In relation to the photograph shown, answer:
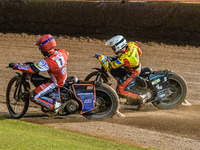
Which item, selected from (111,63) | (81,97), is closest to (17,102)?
(81,97)

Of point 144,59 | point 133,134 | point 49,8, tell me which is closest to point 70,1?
point 49,8

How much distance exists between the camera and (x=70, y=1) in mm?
17875

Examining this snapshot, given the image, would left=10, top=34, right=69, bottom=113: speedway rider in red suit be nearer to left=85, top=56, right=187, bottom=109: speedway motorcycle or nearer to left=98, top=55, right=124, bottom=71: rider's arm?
left=98, top=55, right=124, bottom=71: rider's arm

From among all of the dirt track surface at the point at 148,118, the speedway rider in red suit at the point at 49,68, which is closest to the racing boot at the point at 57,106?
the speedway rider in red suit at the point at 49,68

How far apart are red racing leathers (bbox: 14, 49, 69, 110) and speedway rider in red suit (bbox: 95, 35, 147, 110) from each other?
1.12m

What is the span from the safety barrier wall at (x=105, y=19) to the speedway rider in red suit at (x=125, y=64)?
764 cm

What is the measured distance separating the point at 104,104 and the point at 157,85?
59.4 inches

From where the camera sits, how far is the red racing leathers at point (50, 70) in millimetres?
7605

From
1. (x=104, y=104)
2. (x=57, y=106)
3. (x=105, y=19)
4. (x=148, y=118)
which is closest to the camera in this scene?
(x=57, y=106)

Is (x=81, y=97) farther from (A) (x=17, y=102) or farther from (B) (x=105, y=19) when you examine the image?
(B) (x=105, y=19)

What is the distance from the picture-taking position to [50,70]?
25.5ft

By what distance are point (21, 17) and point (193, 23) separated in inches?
310

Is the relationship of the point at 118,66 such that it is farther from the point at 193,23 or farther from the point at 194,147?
the point at 193,23

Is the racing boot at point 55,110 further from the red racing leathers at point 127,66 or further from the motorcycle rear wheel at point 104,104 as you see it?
the red racing leathers at point 127,66
